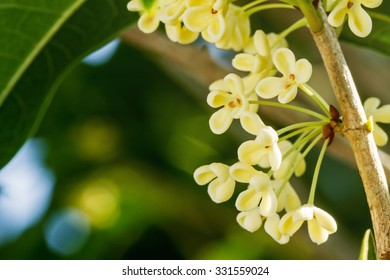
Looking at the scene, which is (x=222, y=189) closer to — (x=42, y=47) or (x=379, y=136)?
(x=379, y=136)

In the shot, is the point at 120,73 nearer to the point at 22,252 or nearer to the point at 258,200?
the point at 22,252

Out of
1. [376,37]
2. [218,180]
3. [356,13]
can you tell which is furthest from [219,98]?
[376,37]

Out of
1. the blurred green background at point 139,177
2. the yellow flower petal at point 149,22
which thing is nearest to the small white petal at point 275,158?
the yellow flower petal at point 149,22

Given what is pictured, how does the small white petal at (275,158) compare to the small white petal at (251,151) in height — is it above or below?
below

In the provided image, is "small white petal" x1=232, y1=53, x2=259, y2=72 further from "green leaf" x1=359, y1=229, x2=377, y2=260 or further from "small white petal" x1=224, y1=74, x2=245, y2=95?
"green leaf" x1=359, y1=229, x2=377, y2=260

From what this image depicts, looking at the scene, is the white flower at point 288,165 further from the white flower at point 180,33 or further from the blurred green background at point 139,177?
the blurred green background at point 139,177
